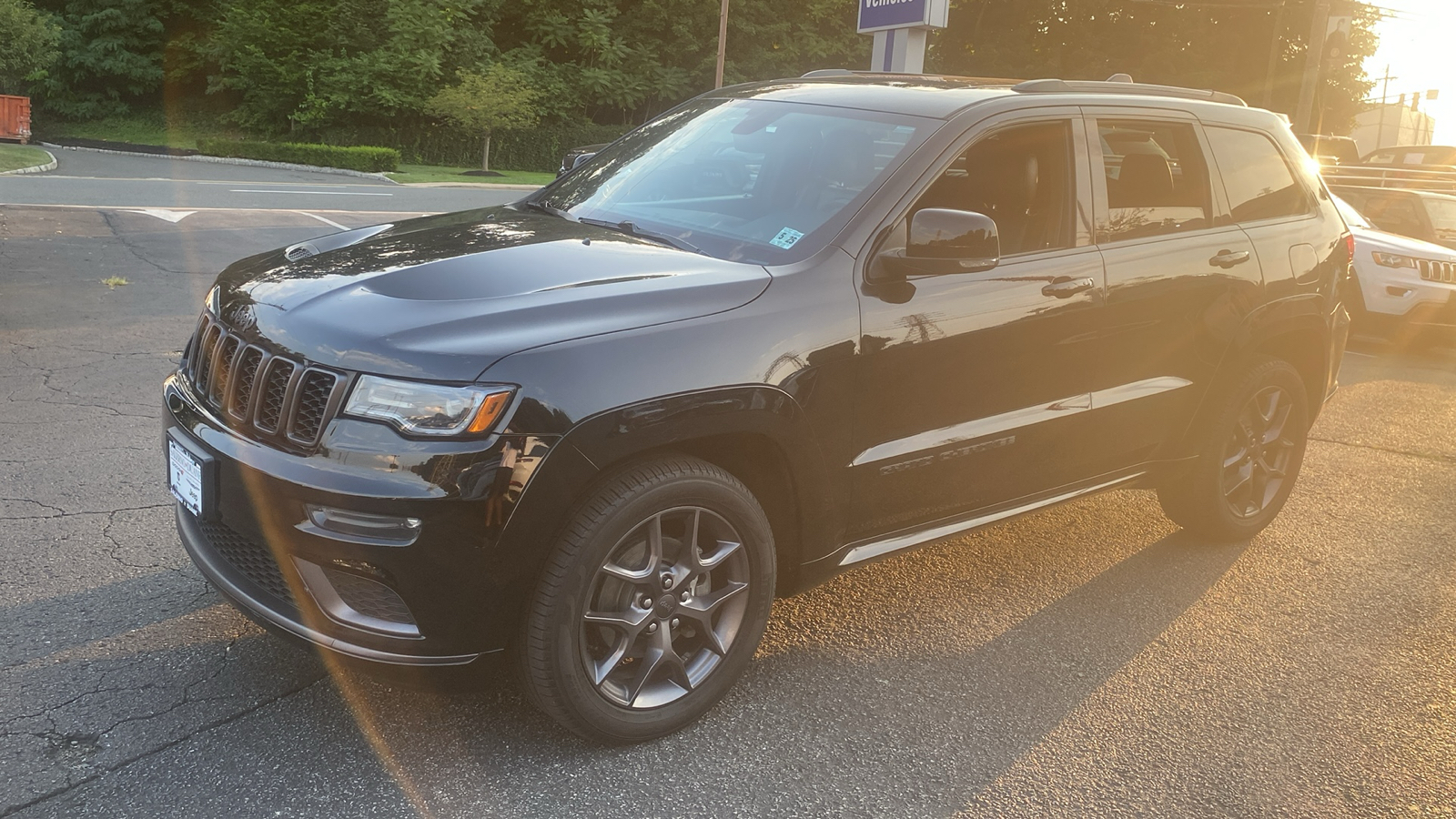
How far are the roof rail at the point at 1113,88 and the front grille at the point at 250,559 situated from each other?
9.10 feet

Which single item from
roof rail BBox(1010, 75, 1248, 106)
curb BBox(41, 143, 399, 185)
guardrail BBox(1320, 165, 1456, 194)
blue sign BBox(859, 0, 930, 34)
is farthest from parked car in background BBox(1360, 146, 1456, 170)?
curb BBox(41, 143, 399, 185)

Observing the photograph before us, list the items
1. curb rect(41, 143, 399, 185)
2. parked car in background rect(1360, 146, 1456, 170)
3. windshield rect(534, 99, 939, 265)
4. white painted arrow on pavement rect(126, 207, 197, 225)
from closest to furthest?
windshield rect(534, 99, 939, 265), white painted arrow on pavement rect(126, 207, 197, 225), parked car in background rect(1360, 146, 1456, 170), curb rect(41, 143, 399, 185)

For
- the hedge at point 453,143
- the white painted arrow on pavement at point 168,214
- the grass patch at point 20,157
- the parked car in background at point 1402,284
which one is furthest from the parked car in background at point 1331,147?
the hedge at point 453,143

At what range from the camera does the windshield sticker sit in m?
3.52

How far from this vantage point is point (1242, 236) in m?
4.61

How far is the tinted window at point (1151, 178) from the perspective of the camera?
417 centimetres

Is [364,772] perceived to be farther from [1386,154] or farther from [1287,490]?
[1386,154]

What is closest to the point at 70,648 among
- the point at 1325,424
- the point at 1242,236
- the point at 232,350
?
the point at 232,350

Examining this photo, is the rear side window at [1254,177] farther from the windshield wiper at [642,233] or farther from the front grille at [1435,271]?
the front grille at [1435,271]

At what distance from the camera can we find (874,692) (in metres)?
3.62

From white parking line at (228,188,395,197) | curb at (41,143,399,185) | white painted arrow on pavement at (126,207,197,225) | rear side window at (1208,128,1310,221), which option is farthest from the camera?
curb at (41,143,399,185)

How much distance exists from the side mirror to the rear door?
2.82ft

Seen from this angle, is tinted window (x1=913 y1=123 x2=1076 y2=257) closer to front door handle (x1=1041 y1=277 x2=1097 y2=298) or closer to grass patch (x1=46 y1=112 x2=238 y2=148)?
front door handle (x1=1041 y1=277 x2=1097 y2=298)

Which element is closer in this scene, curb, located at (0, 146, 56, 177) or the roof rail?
the roof rail
